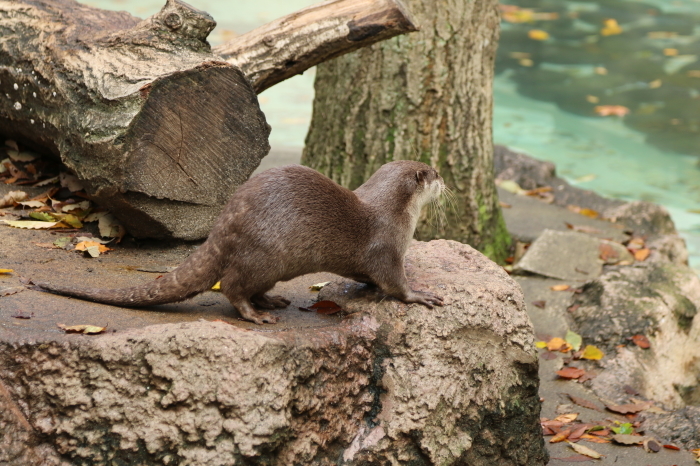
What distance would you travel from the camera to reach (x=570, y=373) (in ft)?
15.5

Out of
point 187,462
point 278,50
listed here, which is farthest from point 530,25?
point 187,462

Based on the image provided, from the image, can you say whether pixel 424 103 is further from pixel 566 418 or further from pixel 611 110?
pixel 611 110

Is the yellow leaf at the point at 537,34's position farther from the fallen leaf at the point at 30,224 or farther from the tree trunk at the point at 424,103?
the fallen leaf at the point at 30,224

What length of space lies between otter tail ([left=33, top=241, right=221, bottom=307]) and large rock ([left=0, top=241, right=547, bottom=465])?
0.33 m

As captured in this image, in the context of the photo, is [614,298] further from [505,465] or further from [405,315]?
[405,315]

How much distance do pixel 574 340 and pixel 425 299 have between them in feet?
6.72

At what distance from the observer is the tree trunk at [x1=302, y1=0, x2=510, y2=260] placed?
5320 mm

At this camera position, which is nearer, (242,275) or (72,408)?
(72,408)

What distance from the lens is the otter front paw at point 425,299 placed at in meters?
3.32

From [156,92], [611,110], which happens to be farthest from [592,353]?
[611,110]

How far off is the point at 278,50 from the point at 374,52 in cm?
121

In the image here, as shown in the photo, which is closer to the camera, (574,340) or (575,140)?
(574,340)

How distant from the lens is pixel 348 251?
334cm

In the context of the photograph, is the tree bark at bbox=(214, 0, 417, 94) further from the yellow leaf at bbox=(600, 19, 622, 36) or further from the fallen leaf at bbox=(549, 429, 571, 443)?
A: the yellow leaf at bbox=(600, 19, 622, 36)
